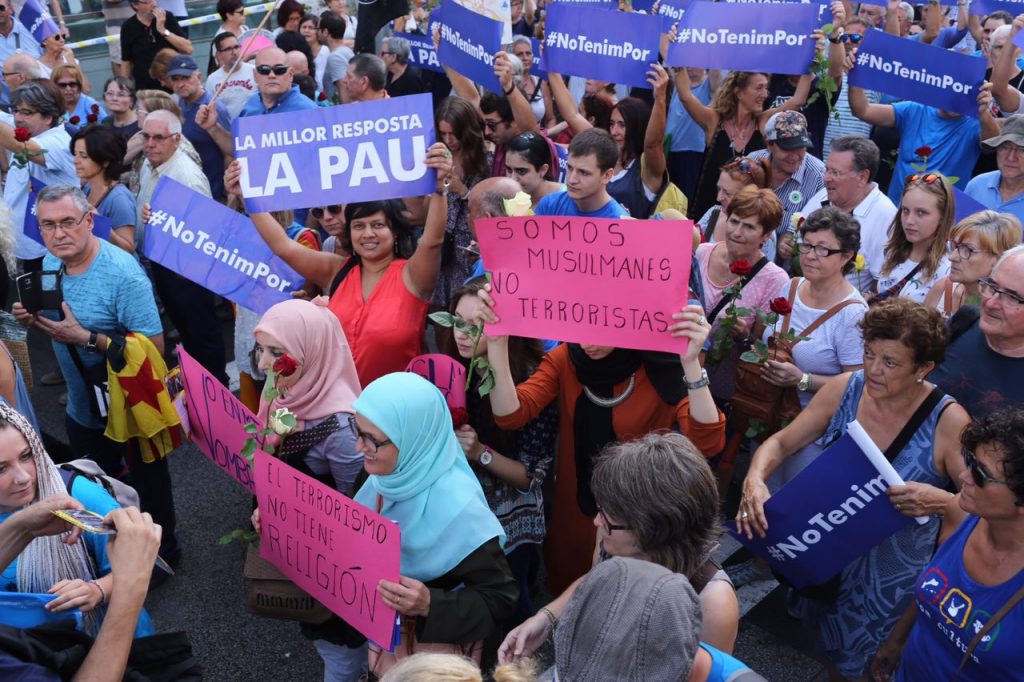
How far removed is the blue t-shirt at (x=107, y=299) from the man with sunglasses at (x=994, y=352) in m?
3.62

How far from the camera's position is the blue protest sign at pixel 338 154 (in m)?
4.23

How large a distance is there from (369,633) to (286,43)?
25.2 ft

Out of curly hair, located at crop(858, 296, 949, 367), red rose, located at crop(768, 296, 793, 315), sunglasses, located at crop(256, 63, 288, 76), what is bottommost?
red rose, located at crop(768, 296, 793, 315)

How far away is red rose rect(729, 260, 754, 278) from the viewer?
4246 millimetres

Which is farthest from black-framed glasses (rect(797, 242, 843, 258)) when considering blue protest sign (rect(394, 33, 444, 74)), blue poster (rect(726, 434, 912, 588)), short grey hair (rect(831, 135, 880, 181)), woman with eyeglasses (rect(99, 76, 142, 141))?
woman with eyeglasses (rect(99, 76, 142, 141))

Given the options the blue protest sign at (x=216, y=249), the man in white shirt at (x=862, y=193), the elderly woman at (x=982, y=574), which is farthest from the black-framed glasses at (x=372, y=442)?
the man in white shirt at (x=862, y=193)

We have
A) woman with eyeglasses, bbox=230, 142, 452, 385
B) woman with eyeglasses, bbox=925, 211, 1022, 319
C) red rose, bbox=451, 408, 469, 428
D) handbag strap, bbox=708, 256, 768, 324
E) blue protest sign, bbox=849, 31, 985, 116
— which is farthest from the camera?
Answer: blue protest sign, bbox=849, 31, 985, 116

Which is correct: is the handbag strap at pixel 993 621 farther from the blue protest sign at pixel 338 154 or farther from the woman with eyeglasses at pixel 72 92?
the woman with eyeglasses at pixel 72 92

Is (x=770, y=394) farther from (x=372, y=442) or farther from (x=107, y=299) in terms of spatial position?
(x=107, y=299)

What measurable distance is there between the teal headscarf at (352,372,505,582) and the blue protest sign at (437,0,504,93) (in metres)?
4.06

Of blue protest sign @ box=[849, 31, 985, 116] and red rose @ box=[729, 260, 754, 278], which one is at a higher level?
blue protest sign @ box=[849, 31, 985, 116]

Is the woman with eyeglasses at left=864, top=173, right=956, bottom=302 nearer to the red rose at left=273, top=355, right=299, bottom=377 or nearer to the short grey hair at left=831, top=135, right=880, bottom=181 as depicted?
the short grey hair at left=831, top=135, right=880, bottom=181

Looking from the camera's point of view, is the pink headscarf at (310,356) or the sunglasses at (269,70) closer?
the pink headscarf at (310,356)

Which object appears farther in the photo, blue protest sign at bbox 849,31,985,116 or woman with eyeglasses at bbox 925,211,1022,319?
blue protest sign at bbox 849,31,985,116
